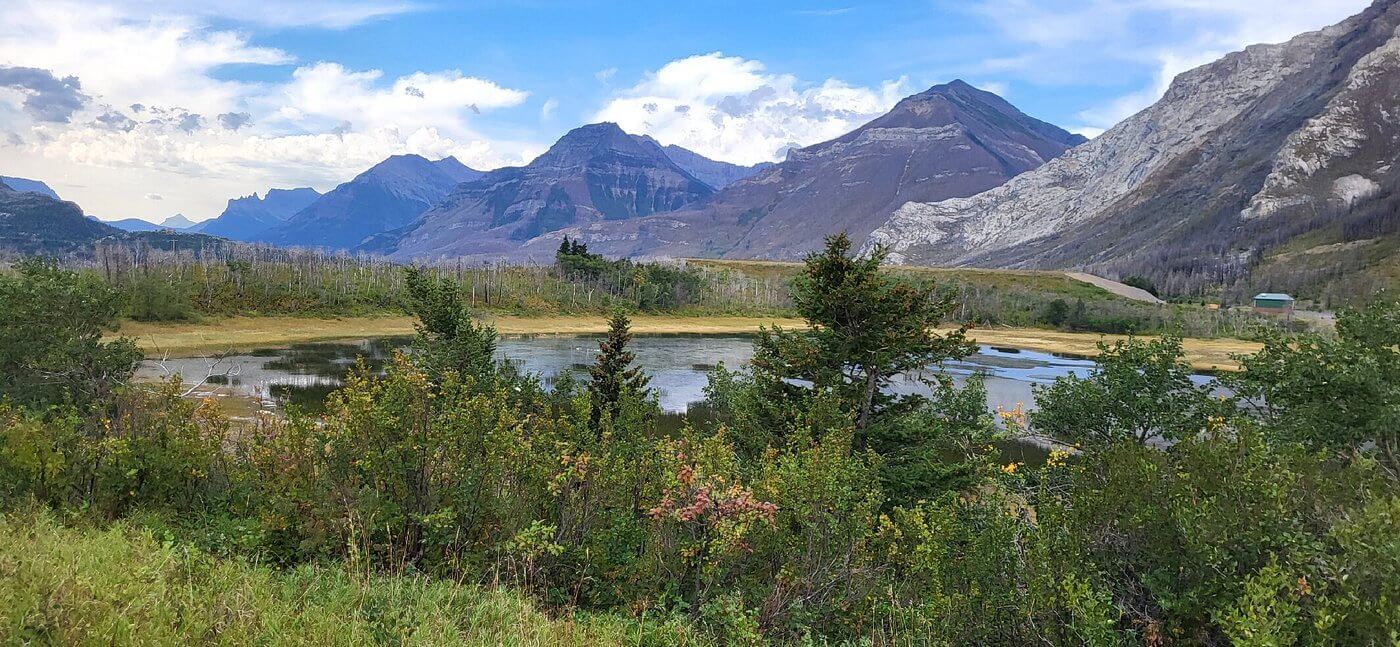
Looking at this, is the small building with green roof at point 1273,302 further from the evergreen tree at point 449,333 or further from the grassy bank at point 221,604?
the grassy bank at point 221,604

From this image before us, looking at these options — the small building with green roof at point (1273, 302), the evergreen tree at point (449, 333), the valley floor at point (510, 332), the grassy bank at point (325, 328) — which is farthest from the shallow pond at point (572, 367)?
the small building with green roof at point (1273, 302)

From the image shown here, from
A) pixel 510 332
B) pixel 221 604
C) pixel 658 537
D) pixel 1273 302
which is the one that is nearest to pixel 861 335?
pixel 658 537

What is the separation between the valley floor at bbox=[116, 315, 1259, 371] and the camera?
6708 cm

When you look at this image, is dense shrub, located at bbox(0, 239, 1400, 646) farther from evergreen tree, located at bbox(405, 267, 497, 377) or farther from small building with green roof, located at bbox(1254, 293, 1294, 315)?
small building with green roof, located at bbox(1254, 293, 1294, 315)

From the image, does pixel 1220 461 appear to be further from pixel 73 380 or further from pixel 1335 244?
pixel 1335 244

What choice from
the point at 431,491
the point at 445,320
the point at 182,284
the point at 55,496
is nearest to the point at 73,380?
the point at 445,320

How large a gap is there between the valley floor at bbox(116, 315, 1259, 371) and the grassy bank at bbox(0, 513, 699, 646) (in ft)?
184

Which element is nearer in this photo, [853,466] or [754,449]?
[853,466]

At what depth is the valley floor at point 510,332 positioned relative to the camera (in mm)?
67081

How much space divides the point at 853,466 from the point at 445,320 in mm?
22248

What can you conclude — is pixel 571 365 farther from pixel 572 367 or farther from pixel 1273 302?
pixel 1273 302

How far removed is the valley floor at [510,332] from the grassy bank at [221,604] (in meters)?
56.1

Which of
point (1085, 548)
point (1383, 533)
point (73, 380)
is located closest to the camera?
point (1383, 533)

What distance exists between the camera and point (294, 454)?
25.0 ft
